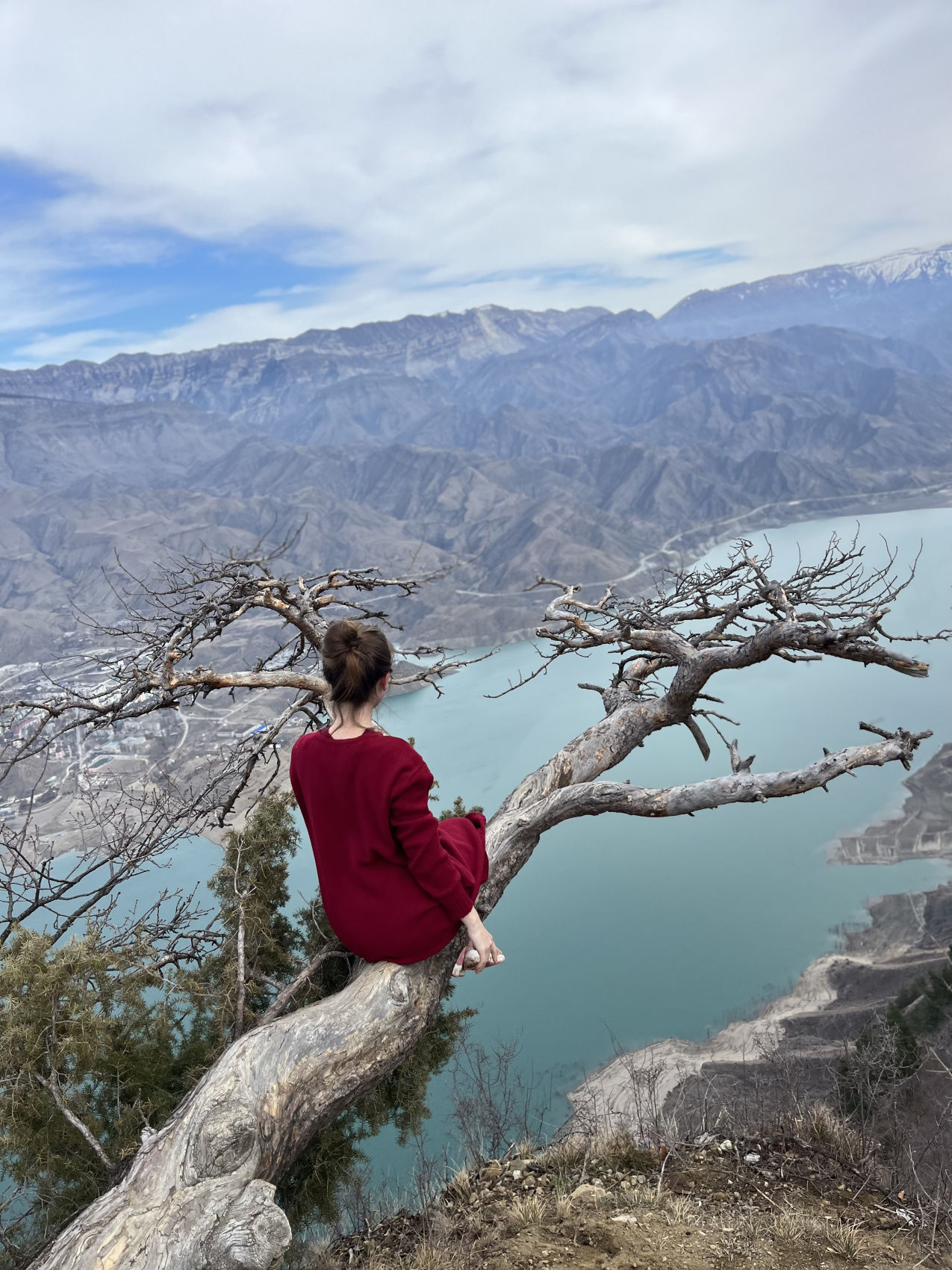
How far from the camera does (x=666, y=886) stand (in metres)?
21.9

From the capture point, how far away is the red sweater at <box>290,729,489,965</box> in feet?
6.71

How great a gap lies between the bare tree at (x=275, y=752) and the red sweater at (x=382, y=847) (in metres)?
0.18

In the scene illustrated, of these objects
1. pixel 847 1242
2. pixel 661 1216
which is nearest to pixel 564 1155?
pixel 661 1216

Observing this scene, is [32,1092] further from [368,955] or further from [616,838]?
[616,838]

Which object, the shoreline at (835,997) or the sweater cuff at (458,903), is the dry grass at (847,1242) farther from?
the shoreline at (835,997)

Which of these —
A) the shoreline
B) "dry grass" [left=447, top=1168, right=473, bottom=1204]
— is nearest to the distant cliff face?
the shoreline

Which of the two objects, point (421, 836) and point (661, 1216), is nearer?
point (421, 836)

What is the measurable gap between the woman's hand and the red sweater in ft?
0.15

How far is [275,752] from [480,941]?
5.82 ft

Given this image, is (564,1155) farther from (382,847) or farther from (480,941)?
(382,847)

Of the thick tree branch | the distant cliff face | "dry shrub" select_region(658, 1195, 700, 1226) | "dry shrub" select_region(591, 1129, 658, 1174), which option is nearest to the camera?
"dry shrub" select_region(658, 1195, 700, 1226)

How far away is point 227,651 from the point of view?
189 feet

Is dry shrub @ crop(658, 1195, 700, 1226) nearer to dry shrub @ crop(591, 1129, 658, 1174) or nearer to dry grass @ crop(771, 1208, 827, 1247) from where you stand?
dry grass @ crop(771, 1208, 827, 1247)

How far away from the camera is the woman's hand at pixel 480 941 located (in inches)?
88.2
